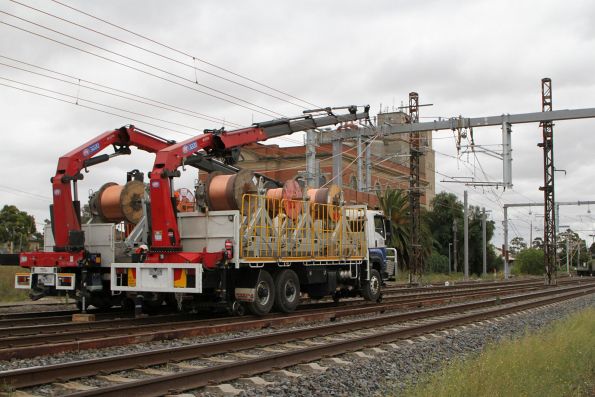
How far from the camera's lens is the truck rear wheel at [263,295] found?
572 inches

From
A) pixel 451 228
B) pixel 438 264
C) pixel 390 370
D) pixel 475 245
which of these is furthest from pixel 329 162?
pixel 390 370

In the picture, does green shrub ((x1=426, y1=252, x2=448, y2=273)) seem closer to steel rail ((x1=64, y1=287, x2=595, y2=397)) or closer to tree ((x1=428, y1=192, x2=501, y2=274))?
tree ((x1=428, y1=192, x2=501, y2=274))

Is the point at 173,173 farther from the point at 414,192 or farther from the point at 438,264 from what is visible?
the point at 438,264

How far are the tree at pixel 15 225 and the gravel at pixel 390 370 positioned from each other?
231 feet

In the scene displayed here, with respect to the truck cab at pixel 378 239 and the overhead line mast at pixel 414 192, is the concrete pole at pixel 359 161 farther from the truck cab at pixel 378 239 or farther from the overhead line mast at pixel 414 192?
the truck cab at pixel 378 239

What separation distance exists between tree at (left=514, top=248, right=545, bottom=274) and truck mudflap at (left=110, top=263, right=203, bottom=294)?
68021 mm

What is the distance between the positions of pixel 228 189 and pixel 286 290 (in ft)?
10.5

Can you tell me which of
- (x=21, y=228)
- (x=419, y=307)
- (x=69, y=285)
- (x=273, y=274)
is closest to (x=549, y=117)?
(x=419, y=307)

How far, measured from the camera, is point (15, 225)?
78625 millimetres

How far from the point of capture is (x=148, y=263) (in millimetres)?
13734

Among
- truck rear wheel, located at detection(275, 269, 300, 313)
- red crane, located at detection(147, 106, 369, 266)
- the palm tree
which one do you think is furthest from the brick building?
red crane, located at detection(147, 106, 369, 266)

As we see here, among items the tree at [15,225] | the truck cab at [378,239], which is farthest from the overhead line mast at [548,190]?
the tree at [15,225]

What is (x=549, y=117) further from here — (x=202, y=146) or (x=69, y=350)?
(x=69, y=350)

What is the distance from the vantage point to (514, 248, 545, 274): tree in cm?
7488
